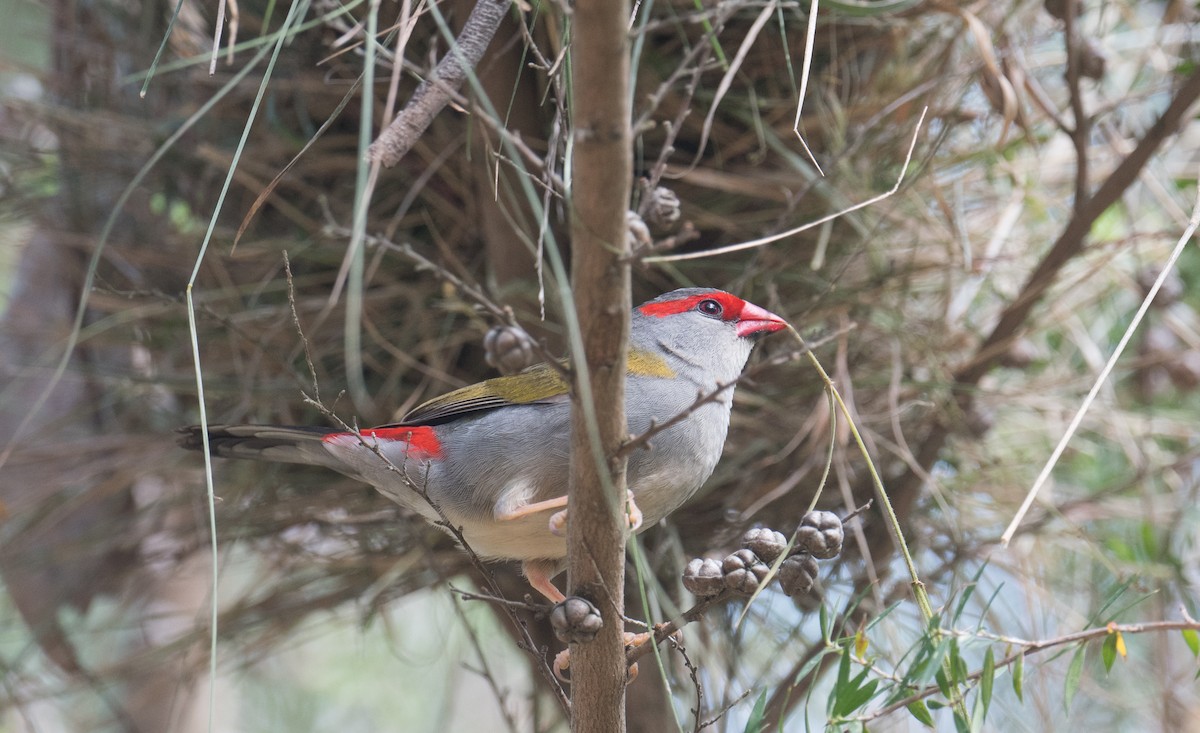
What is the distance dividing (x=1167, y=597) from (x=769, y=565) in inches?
83.7

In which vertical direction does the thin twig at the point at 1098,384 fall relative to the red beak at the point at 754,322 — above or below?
above

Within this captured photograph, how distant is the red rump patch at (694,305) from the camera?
7.31 ft

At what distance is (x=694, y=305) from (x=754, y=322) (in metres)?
0.13

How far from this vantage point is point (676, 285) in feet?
8.55

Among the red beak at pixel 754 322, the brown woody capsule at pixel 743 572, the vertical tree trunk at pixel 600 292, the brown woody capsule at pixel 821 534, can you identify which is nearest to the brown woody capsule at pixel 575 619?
the vertical tree trunk at pixel 600 292

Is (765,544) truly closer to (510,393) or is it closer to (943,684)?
(943,684)

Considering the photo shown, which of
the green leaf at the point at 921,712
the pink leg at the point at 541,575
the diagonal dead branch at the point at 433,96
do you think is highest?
the diagonal dead branch at the point at 433,96

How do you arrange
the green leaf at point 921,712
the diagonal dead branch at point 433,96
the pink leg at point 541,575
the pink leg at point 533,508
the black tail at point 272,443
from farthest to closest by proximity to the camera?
the pink leg at point 541,575
the black tail at point 272,443
the pink leg at point 533,508
the green leaf at point 921,712
the diagonal dead branch at point 433,96

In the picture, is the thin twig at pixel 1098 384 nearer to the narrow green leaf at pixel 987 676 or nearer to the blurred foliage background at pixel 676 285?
the narrow green leaf at pixel 987 676

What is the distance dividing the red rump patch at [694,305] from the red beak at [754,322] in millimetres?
13

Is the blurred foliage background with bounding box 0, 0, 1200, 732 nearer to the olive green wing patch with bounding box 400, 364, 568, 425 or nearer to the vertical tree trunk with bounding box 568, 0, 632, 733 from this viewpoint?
the olive green wing patch with bounding box 400, 364, 568, 425

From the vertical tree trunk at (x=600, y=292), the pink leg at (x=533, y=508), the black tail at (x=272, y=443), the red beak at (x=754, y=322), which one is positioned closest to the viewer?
the vertical tree trunk at (x=600, y=292)

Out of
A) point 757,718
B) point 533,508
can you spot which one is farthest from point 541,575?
point 757,718

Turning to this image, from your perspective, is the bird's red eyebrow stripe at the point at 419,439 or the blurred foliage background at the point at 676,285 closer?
the bird's red eyebrow stripe at the point at 419,439
